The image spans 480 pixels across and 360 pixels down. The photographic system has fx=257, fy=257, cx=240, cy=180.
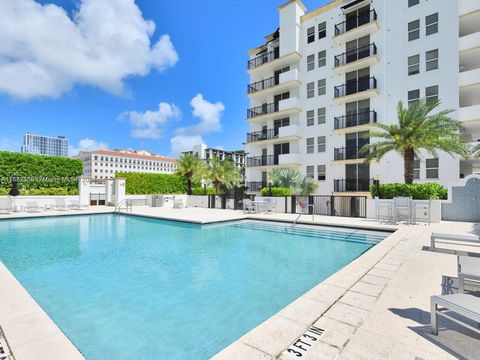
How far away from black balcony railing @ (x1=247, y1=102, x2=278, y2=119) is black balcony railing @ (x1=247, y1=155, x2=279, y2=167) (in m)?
4.83

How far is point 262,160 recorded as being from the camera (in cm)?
2816

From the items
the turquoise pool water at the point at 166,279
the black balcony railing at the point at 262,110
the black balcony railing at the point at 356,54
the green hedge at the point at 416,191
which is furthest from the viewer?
the black balcony railing at the point at 262,110

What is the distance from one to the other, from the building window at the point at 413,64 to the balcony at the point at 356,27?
13.7 feet

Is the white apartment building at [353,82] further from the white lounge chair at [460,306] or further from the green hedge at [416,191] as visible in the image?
the white lounge chair at [460,306]

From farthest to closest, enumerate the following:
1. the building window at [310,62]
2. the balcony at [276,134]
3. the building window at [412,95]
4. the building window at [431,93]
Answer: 1. the building window at [310,62]
2. the balcony at [276,134]
3. the building window at [412,95]
4. the building window at [431,93]

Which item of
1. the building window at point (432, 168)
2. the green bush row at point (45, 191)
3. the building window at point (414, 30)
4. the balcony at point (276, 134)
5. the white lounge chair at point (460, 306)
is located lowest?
the white lounge chair at point (460, 306)

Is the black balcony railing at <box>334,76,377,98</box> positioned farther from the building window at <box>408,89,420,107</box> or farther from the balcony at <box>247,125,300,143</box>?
the balcony at <box>247,125,300,143</box>

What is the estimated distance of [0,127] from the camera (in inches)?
1951

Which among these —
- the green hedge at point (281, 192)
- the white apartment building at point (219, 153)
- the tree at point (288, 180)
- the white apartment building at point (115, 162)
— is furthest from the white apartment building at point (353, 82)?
the white apartment building at point (115, 162)

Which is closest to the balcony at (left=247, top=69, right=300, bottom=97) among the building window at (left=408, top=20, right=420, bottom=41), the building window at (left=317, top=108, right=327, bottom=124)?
the building window at (left=317, top=108, right=327, bottom=124)

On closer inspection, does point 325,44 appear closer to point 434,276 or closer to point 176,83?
point 176,83

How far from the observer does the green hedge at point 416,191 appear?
12.8m

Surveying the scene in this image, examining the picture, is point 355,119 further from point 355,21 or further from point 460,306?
point 460,306

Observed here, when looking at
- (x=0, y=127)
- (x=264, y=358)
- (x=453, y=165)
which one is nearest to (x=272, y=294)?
(x=264, y=358)
